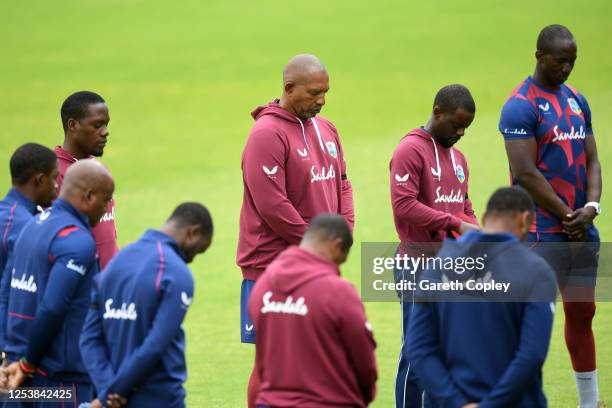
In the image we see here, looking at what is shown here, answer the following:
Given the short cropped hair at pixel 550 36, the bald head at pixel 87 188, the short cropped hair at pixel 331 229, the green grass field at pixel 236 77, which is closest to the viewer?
the short cropped hair at pixel 331 229

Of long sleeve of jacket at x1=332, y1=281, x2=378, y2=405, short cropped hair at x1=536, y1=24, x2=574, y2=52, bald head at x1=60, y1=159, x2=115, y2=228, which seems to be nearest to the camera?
long sleeve of jacket at x1=332, y1=281, x2=378, y2=405

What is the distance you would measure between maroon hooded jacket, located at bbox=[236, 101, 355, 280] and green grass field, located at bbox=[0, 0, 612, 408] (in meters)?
6.22

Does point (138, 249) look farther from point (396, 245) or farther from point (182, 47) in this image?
point (182, 47)

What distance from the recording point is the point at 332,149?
281 inches

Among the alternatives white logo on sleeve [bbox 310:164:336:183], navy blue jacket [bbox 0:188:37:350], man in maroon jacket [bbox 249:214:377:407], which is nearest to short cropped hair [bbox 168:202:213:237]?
man in maroon jacket [bbox 249:214:377:407]

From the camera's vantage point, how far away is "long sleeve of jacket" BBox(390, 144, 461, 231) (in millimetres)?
6883

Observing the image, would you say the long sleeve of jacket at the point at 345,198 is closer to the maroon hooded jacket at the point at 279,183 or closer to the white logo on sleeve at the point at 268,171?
the maroon hooded jacket at the point at 279,183

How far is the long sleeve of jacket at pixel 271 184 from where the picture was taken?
6664 millimetres

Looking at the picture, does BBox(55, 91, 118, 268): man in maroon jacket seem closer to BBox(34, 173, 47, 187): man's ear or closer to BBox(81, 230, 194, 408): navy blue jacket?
BBox(34, 173, 47, 187): man's ear

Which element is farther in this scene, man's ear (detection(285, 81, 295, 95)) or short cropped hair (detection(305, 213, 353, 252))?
man's ear (detection(285, 81, 295, 95))

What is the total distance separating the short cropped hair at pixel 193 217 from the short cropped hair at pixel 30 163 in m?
1.32

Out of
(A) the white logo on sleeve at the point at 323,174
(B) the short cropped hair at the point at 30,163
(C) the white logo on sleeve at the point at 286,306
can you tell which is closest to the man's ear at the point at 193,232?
(C) the white logo on sleeve at the point at 286,306

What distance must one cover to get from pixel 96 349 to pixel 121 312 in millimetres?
284

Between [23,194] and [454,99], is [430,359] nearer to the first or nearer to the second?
[454,99]
